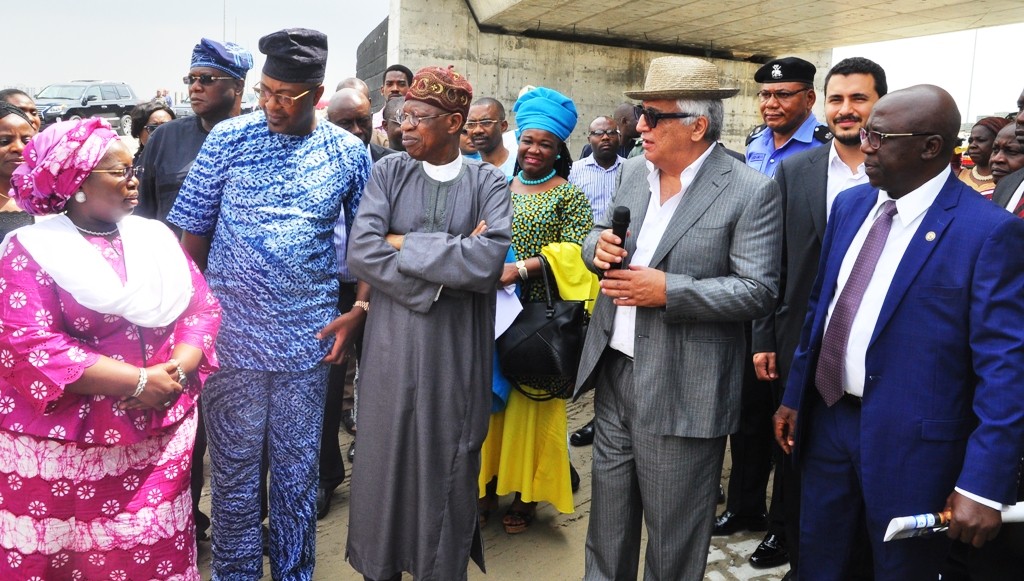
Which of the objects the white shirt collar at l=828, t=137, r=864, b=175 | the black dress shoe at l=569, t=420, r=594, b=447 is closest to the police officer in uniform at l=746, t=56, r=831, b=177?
the white shirt collar at l=828, t=137, r=864, b=175

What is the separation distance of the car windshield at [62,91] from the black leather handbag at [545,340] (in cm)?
2442

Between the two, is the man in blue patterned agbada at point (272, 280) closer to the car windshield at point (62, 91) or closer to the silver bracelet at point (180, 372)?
the silver bracelet at point (180, 372)

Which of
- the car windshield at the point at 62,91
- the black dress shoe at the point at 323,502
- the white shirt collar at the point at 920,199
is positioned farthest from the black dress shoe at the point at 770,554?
the car windshield at the point at 62,91

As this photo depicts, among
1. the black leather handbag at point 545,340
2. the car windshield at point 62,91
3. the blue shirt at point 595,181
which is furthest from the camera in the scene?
the car windshield at point 62,91

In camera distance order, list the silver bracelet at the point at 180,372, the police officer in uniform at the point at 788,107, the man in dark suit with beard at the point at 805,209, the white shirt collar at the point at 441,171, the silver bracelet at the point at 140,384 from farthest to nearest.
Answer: the police officer in uniform at the point at 788,107
the man in dark suit with beard at the point at 805,209
the white shirt collar at the point at 441,171
the silver bracelet at the point at 180,372
the silver bracelet at the point at 140,384

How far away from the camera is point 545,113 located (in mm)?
3924

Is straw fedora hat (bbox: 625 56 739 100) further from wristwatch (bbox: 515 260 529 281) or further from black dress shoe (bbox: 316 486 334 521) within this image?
black dress shoe (bbox: 316 486 334 521)

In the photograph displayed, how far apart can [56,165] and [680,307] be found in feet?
6.90

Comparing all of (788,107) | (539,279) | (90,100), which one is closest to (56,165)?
(539,279)

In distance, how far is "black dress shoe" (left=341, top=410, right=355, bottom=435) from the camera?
17.9 feet

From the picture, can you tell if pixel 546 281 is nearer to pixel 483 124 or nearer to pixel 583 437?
pixel 483 124

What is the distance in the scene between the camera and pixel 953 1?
11086 millimetres

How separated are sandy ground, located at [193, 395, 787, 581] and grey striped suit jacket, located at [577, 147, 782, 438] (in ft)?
4.44

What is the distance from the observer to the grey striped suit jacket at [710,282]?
8.38ft
